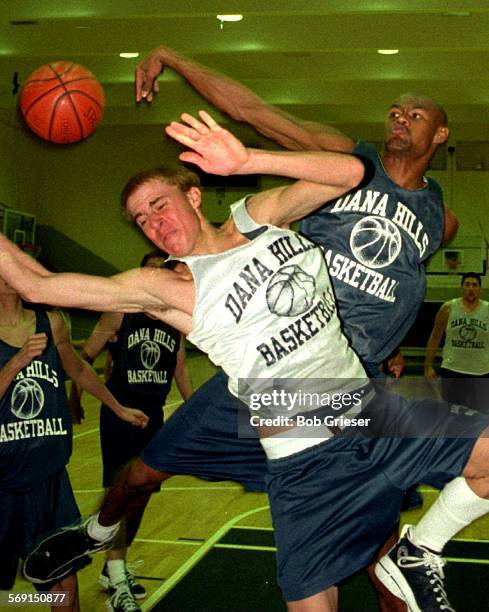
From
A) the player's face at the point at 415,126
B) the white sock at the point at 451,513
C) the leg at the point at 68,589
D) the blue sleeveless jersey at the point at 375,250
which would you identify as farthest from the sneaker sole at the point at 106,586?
the player's face at the point at 415,126

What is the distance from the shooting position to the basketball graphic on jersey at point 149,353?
13.2 feet

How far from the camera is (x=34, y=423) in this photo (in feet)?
9.89

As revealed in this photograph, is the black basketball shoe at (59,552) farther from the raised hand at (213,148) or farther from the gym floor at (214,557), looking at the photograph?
the raised hand at (213,148)

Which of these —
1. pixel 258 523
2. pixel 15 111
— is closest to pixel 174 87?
A: pixel 15 111

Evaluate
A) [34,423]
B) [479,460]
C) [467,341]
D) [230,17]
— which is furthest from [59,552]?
[230,17]

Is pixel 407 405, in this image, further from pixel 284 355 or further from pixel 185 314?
pixel 185 314

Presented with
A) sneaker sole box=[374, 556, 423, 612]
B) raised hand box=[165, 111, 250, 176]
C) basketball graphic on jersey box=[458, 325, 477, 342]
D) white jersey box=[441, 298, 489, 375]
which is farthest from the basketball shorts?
raised hand box=[165, 111, 250, 176]

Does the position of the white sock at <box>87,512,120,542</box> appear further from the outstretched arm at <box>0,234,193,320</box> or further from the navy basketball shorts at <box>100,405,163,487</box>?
the navy basketball shorts at <box>100,405,163,487</box>

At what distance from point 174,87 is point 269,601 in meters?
9.71

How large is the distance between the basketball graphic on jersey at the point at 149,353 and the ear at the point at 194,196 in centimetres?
169

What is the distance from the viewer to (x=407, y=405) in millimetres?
2416

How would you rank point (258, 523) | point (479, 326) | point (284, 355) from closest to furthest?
point (284, 355) < point (258, 523) < point (479, 326)

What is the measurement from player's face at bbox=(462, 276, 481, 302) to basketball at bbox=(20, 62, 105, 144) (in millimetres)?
2928

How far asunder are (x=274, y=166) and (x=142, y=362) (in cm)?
217
